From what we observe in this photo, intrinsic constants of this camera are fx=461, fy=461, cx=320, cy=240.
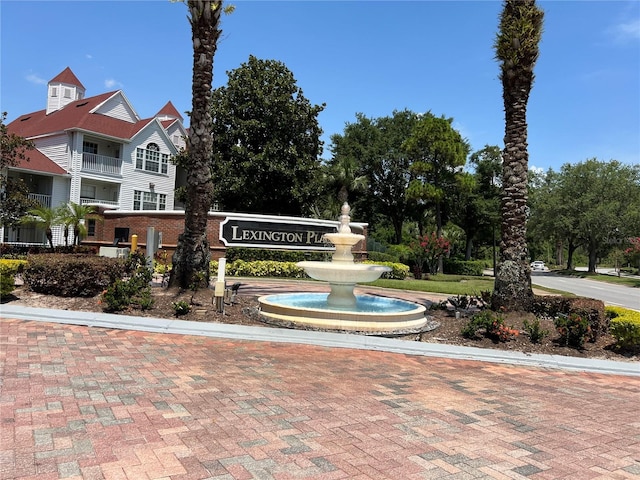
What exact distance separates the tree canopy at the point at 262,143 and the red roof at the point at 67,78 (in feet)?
50.9

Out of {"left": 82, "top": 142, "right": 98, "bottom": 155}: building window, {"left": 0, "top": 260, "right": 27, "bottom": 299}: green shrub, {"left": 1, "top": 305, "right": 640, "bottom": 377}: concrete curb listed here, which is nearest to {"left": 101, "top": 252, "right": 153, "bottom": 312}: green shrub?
{"left": 1, "top": 305, "right": 640, "bottom": 377}: concrete curb

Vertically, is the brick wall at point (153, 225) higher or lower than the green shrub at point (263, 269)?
higher

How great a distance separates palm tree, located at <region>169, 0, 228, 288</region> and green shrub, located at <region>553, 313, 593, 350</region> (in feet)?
28.3

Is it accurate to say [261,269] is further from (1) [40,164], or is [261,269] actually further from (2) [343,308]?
(1) [40,164]

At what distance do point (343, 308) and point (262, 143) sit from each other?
73.5 ft

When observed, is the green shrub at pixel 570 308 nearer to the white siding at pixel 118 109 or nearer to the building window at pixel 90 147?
the building window at pixel 90 147

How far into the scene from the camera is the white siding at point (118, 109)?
1382 inches

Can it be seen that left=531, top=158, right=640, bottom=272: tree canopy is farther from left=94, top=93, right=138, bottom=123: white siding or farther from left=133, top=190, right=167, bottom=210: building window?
left=94, top=93, right=138, bottom=123: white siding

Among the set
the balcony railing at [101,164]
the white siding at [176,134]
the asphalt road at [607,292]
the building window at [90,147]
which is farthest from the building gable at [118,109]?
the asphalt road at [607,292]

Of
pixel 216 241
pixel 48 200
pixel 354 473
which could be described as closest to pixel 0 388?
pixel 354 473

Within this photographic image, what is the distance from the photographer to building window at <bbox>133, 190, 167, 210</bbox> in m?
35.5

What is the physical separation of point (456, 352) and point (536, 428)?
3740mm

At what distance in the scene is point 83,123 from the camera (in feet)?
106

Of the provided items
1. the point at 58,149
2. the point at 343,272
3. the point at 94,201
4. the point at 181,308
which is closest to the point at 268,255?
the point at 343,272
